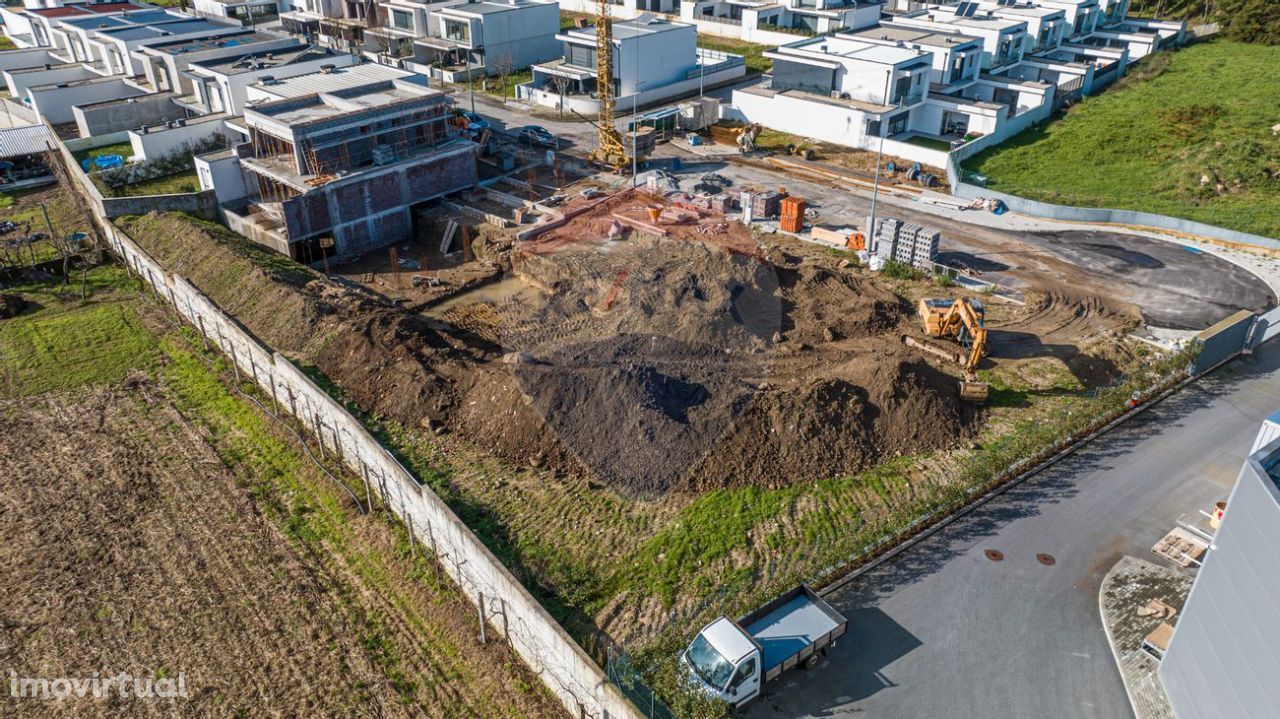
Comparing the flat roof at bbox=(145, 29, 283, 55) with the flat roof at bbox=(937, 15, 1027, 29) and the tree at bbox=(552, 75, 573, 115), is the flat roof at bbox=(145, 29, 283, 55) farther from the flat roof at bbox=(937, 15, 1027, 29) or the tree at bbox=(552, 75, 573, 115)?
the flat roof at bbox=(937, 15, 1027, 29)

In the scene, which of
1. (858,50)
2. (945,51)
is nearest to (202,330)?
(858,50)

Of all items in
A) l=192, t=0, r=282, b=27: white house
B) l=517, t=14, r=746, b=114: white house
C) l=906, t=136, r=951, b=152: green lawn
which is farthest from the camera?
l=192, t=0, r=282, b=27: white house

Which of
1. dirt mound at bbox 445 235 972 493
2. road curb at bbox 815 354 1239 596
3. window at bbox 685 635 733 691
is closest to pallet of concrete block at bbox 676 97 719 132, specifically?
dirt mound at bbox 445 235 972 493

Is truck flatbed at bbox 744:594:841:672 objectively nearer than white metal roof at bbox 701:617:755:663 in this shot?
No

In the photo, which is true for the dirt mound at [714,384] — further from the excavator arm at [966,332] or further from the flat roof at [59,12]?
the flat roof at [59,12]

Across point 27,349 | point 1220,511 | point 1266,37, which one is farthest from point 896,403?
point 1266,37

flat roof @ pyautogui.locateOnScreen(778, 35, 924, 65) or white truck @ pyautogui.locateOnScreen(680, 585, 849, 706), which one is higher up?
flat roof @ pyautogui.locateOnScreen(778, 35, 924, 65)
